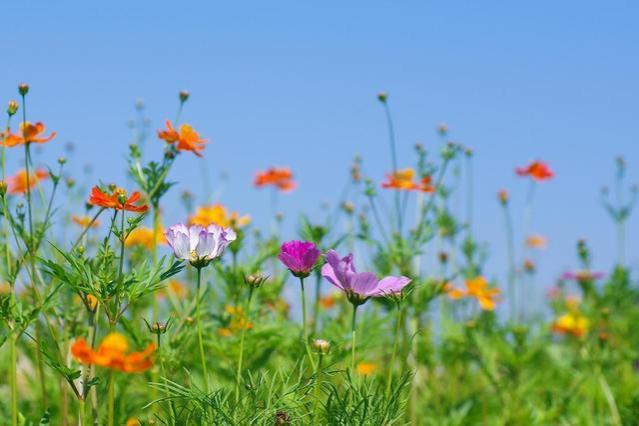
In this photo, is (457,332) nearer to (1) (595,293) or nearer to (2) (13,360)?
(1) (595,293)

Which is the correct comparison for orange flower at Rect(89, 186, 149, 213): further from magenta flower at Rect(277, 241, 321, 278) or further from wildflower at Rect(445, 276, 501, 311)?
wildflower at Rect(445, 276, 501, 311)

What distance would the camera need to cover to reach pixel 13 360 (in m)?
1.62

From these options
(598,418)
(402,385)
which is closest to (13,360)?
(402,385)

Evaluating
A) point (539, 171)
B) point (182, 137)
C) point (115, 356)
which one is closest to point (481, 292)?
point (539, 171)

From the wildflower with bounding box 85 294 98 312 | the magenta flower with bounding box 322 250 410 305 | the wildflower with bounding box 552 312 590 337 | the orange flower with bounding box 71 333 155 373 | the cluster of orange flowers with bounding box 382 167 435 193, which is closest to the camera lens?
the orange flower with bounding box 71 333 155 373

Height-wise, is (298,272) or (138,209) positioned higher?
(138,209)

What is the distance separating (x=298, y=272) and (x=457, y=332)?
219cm

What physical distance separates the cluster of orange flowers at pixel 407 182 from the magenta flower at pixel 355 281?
137 cm

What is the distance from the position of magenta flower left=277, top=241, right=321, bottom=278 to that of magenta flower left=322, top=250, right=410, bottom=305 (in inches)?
1.1

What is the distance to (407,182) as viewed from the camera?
285 cm

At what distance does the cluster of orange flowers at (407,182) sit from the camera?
9.22 feet

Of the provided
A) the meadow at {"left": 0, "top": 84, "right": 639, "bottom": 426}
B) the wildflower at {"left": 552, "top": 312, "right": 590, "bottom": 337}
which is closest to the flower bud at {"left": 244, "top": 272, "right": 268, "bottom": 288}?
the meadow at {"left": 0, "top": 84, "right": 639, "bottom": 426}

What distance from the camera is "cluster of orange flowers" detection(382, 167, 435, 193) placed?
9.22 ft

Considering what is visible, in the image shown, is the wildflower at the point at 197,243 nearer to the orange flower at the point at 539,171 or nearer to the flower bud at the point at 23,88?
the flower bud at the point at 23,88
